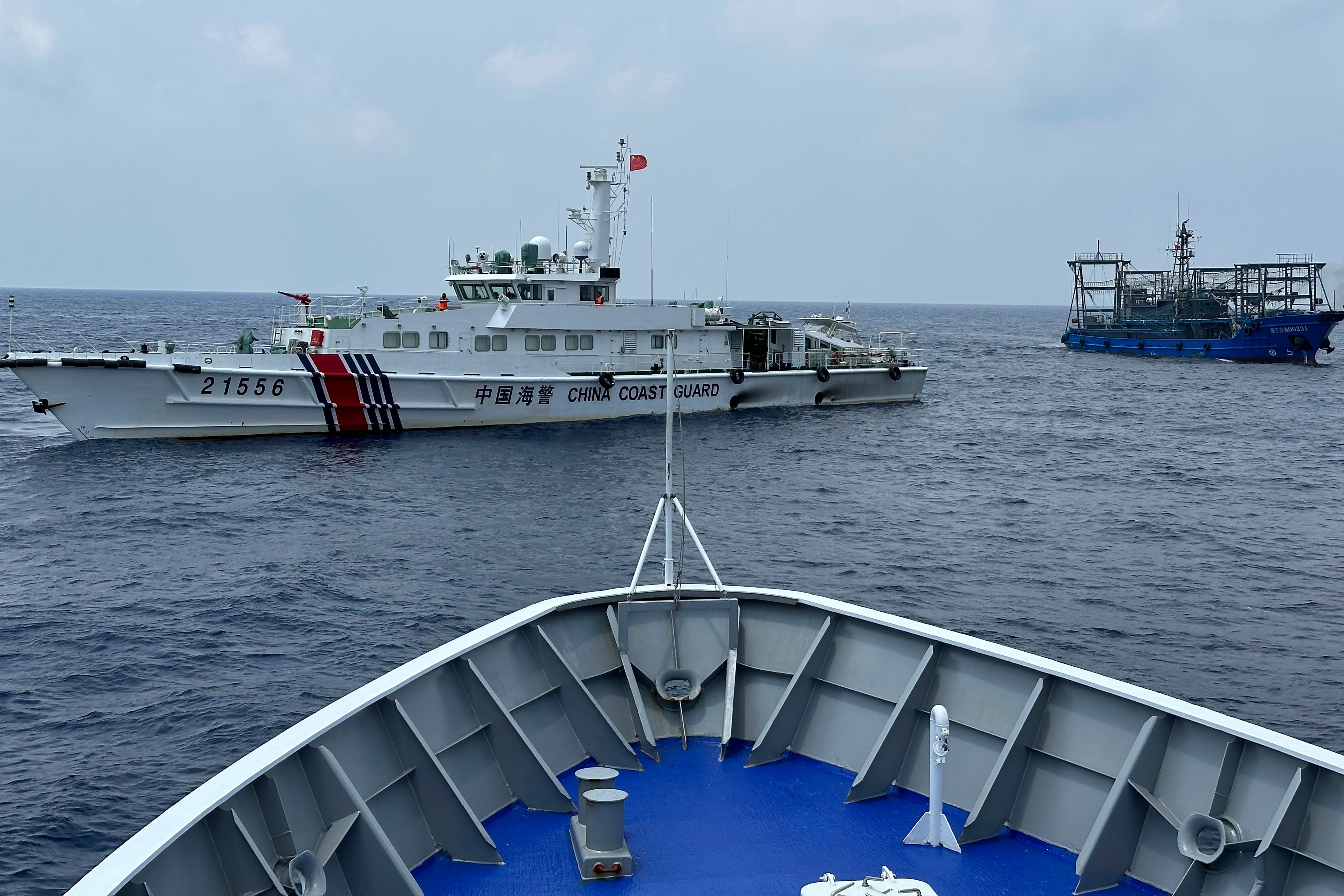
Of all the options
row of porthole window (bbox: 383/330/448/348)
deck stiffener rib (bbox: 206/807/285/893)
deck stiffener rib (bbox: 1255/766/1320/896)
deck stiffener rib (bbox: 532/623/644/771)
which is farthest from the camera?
row of porthole window (bbox: 383/330/448/348)

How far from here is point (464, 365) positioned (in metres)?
38.3

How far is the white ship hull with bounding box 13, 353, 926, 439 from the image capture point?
34344 mm

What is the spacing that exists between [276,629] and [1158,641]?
15.5 m

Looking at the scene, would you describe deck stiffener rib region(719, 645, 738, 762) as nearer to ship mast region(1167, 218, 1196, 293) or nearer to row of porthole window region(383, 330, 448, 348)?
row of porthole window region(383, 330, 448, 348)

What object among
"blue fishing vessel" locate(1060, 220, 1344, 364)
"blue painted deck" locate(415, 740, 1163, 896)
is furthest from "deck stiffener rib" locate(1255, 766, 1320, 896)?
"blue fishing vessel" locate(1060, 220, 1344, 364)

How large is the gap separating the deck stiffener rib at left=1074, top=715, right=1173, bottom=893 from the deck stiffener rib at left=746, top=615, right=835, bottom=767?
7.18 ft

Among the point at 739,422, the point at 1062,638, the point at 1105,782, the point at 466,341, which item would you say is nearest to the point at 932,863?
the point at 1105,782

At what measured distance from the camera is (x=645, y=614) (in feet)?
28.5

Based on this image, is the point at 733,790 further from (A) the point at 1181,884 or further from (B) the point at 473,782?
(A) the point at 1181,884

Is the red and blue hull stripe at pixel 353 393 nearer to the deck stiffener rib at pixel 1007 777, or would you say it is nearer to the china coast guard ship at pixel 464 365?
the china coast guard ship at pixel 464 365

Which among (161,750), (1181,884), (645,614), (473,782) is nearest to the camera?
(1181,884)

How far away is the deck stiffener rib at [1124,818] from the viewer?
6.45m

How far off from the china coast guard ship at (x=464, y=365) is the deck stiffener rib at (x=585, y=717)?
29.8m

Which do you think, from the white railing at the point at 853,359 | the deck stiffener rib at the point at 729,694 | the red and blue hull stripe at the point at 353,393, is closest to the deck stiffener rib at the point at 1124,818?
the deck stiffener rib at the point at 729,694
